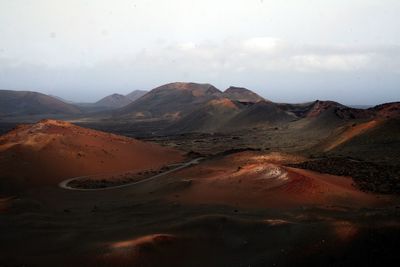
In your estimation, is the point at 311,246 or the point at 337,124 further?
the point at 337,124

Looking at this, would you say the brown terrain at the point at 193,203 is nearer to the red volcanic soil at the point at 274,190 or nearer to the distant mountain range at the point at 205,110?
the red volcanic soil at the point at 274,190

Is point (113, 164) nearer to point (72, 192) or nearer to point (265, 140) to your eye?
point (72, 192)

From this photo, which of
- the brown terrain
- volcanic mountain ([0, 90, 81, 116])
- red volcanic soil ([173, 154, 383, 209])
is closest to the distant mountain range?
volcanic mountain ([0, 90, 81, 116])

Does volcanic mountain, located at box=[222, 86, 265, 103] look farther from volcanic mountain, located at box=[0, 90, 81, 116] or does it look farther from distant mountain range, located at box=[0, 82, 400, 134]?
volcanic mountain, located at box=[0, 90, 81, 116]

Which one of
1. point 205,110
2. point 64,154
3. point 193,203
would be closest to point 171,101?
point 205,110

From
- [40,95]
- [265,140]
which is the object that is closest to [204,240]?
[265,140]

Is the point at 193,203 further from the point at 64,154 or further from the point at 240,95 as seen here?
the point at 240,95

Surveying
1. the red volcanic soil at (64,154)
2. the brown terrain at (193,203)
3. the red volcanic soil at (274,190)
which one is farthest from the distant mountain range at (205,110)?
the red volcanic soil at (274,190)

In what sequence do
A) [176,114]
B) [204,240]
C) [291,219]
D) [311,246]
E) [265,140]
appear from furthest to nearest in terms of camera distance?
[176,114] → [265,140] → [291,219] → [204,240] → [311,246]
